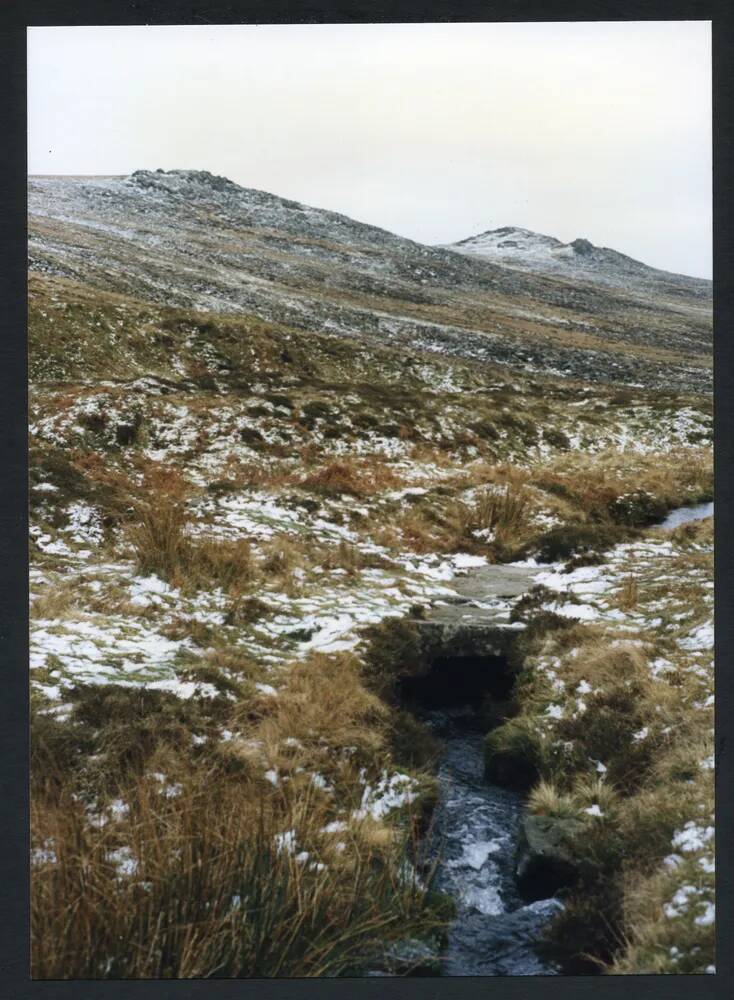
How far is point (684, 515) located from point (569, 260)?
41.1ft

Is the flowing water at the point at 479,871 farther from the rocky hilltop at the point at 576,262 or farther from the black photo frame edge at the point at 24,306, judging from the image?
the rocky hilltop at the point at 576,262

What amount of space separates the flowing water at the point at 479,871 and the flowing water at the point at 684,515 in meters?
4.15

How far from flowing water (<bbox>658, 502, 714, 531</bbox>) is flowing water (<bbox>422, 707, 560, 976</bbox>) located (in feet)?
13.6

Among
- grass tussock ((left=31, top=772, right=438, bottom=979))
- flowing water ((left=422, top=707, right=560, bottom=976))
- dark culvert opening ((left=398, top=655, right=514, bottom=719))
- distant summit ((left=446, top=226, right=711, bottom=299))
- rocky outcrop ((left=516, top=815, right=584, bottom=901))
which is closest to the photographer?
grass tussock ((left=31, top=772, right=438, bottom=979))

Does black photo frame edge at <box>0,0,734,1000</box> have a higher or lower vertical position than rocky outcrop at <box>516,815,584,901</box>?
higher

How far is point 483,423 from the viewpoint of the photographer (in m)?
11.2

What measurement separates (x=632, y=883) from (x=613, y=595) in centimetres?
275

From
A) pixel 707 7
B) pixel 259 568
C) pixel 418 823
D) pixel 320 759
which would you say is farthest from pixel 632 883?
Result: pixel 707 7

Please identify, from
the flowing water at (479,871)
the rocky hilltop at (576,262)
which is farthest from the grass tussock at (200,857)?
the rocky hilltop at (576,262)

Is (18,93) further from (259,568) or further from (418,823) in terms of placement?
(418,823)

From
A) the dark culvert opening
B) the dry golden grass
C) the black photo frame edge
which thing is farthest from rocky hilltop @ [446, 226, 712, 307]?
the dark culvert opening

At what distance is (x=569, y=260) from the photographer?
18750 millimetres

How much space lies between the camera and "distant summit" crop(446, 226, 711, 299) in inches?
514

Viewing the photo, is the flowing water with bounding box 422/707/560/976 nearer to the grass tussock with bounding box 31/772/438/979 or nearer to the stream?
the stream
